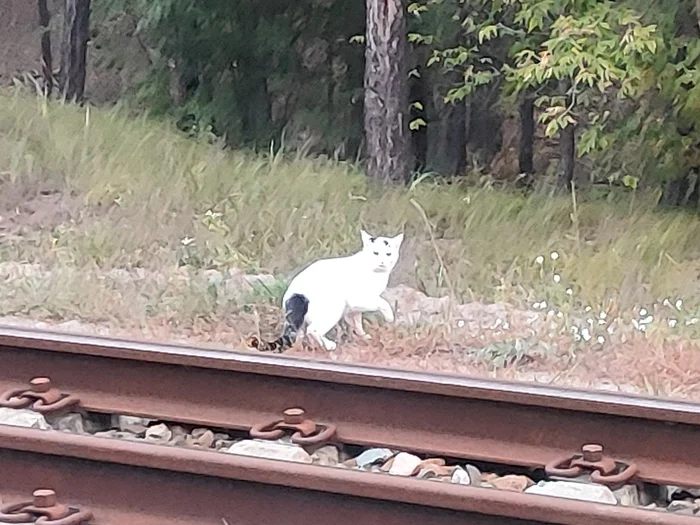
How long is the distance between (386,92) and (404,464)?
4.70m

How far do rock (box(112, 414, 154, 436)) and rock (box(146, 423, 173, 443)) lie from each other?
0.14 feet

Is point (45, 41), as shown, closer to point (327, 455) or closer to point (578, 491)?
point (327, 455)

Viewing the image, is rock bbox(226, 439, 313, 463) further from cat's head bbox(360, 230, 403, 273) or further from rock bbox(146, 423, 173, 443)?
cat's head bbox(360, 230, 403, 273)

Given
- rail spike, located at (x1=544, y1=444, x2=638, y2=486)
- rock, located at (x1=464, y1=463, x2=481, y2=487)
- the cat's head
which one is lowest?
rock, located at (x1=464, y1=463, x2=481, y2=487)

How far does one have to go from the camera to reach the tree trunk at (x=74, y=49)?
8852mm

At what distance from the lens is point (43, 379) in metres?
3.98

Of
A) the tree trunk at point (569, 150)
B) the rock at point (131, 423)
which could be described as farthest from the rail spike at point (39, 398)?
the tree trunk at point (569, 150)

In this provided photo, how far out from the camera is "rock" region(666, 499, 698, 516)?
3403 mm

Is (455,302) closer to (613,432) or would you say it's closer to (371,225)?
(371,225)

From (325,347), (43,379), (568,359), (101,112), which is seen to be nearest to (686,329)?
(568,359)

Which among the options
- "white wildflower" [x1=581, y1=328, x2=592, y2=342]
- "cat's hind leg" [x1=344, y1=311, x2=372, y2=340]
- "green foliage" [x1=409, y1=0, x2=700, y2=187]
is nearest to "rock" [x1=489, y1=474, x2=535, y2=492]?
"cat's hind leg" [x1=344, y1=311, x2=372, y2=340]

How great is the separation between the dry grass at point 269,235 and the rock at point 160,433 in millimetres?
1227

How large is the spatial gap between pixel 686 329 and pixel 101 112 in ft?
15.0

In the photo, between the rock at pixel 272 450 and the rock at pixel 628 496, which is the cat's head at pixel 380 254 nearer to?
the rock at pixel 272 450
